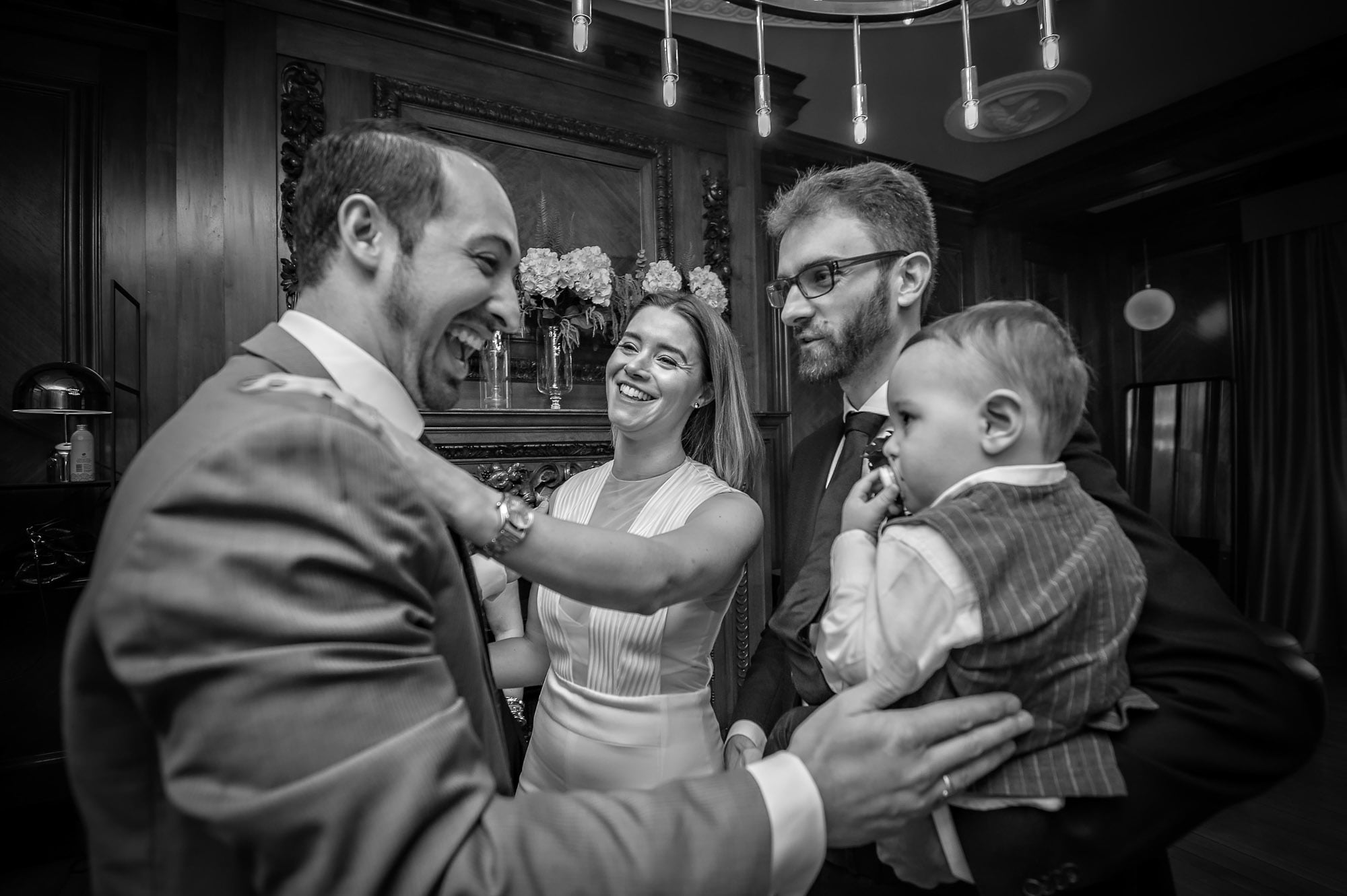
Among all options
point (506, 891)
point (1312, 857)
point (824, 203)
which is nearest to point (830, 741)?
point (506, 891)

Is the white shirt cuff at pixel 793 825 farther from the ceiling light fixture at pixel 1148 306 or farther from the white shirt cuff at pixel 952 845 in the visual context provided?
the ceiling light fixture at pixel 1148 306

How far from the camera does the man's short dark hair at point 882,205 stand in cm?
153

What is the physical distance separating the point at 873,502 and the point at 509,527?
59cm

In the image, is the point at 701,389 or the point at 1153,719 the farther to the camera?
the point at 701,389

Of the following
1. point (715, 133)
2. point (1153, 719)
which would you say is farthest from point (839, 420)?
point (715, 133)

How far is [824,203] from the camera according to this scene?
1582 millimetres

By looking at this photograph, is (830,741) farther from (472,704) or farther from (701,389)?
(701,389)

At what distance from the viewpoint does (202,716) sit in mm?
565

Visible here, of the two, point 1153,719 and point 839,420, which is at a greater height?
point 839,420

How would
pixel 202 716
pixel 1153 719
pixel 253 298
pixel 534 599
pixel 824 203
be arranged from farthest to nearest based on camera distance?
1. pixel 253 298
2. pixel 534 599
3. pixel 824 203
4. pixel 1153 719
5. pixel 202 716

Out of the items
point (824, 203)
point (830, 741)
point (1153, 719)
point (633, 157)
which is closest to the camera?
point (830, 741)

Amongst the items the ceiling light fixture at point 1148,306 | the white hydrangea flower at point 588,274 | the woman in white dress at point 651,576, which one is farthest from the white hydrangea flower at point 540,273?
the ceiling light fixture at point 1148,306

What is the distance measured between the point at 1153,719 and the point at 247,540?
1114 millimetres

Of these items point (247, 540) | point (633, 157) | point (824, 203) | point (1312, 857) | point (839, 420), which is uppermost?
point (633, 157)
